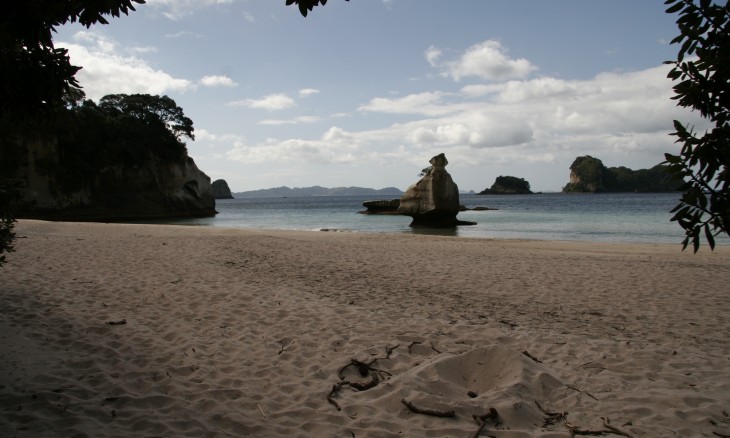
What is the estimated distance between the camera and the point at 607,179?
144000 mm

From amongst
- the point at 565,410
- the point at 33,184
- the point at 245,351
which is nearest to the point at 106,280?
the point at 245,351

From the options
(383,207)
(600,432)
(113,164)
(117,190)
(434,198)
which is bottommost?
(600,432)

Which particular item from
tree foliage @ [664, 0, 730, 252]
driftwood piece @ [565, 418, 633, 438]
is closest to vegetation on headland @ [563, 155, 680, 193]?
driftwood piece @ [565, 418, 633, 438]

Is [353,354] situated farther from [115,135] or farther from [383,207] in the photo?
[115,135]

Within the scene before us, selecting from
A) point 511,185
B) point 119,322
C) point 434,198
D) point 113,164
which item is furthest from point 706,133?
point 511,185

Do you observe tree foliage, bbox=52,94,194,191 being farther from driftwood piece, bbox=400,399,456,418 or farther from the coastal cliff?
driftwood piece, bbox=400,399,456,418

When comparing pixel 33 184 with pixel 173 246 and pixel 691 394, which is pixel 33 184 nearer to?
pixel 173 246

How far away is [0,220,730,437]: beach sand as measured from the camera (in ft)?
12.3

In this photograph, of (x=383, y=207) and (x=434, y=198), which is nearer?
(x=434, y=198)

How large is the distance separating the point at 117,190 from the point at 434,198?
118ft

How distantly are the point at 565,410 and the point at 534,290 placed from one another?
17.7 ft

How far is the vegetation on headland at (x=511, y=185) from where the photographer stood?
160m

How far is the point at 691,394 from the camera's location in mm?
4188

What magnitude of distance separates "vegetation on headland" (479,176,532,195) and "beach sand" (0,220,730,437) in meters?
157
